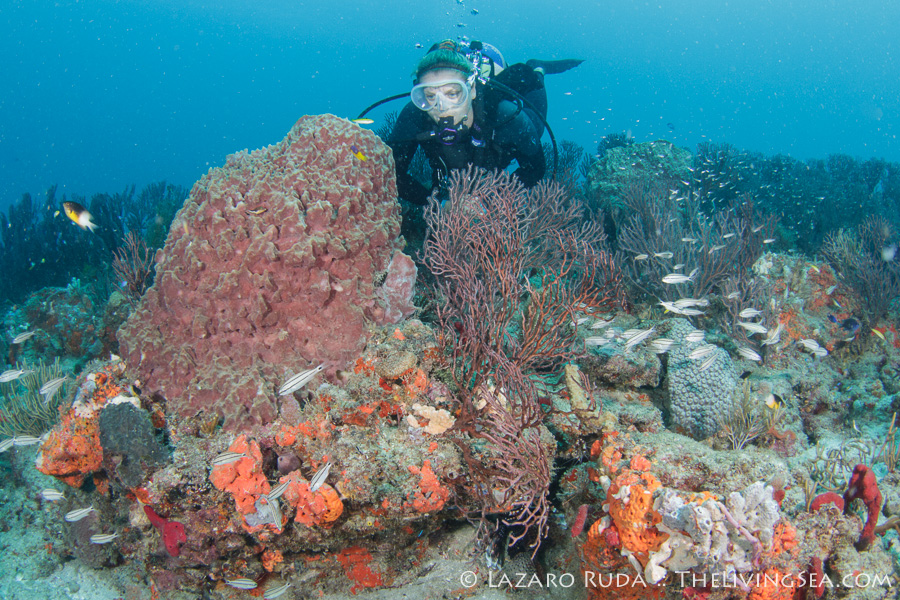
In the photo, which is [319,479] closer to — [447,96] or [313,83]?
[447,96]

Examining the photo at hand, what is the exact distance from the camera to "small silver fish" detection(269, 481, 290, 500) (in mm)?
2734

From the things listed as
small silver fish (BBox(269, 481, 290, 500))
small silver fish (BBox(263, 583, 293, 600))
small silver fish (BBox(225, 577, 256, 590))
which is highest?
small silver fish (BBox(269, 481, 290, 500))

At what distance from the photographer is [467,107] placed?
6.30 metres

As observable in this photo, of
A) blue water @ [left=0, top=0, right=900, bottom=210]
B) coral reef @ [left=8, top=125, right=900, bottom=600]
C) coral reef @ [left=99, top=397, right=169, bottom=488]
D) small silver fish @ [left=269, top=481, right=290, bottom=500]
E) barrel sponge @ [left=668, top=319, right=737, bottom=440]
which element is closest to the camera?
coral reef @ [left=8, top=125, right=900, bottom=600]

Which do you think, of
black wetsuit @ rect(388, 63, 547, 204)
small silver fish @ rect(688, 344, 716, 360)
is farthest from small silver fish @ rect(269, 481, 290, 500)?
black wetsuit @ rect(388, 63, 547, 204)

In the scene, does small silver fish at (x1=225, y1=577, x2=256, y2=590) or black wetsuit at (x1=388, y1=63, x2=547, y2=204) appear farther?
black wetsuit at (x1=388, y1=63, x2=547, y2=204)

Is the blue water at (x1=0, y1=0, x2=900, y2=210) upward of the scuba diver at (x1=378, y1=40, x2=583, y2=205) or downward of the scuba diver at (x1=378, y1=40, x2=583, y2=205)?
upward

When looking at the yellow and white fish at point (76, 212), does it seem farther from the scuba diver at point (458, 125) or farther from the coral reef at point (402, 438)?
the scuba diver at point (458, 125)

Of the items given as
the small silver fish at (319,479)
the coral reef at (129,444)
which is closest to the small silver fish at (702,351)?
the small silver fish at (319,479)

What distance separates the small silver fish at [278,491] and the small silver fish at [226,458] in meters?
0.35

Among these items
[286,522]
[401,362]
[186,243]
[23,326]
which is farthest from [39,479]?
[401,362]

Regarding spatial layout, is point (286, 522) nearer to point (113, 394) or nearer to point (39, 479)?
point (113, 394)

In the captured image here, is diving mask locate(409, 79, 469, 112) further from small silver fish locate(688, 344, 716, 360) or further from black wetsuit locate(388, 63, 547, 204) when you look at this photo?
small silver fish locate(688, 344, 716, 360)

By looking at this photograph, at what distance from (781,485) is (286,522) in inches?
136
